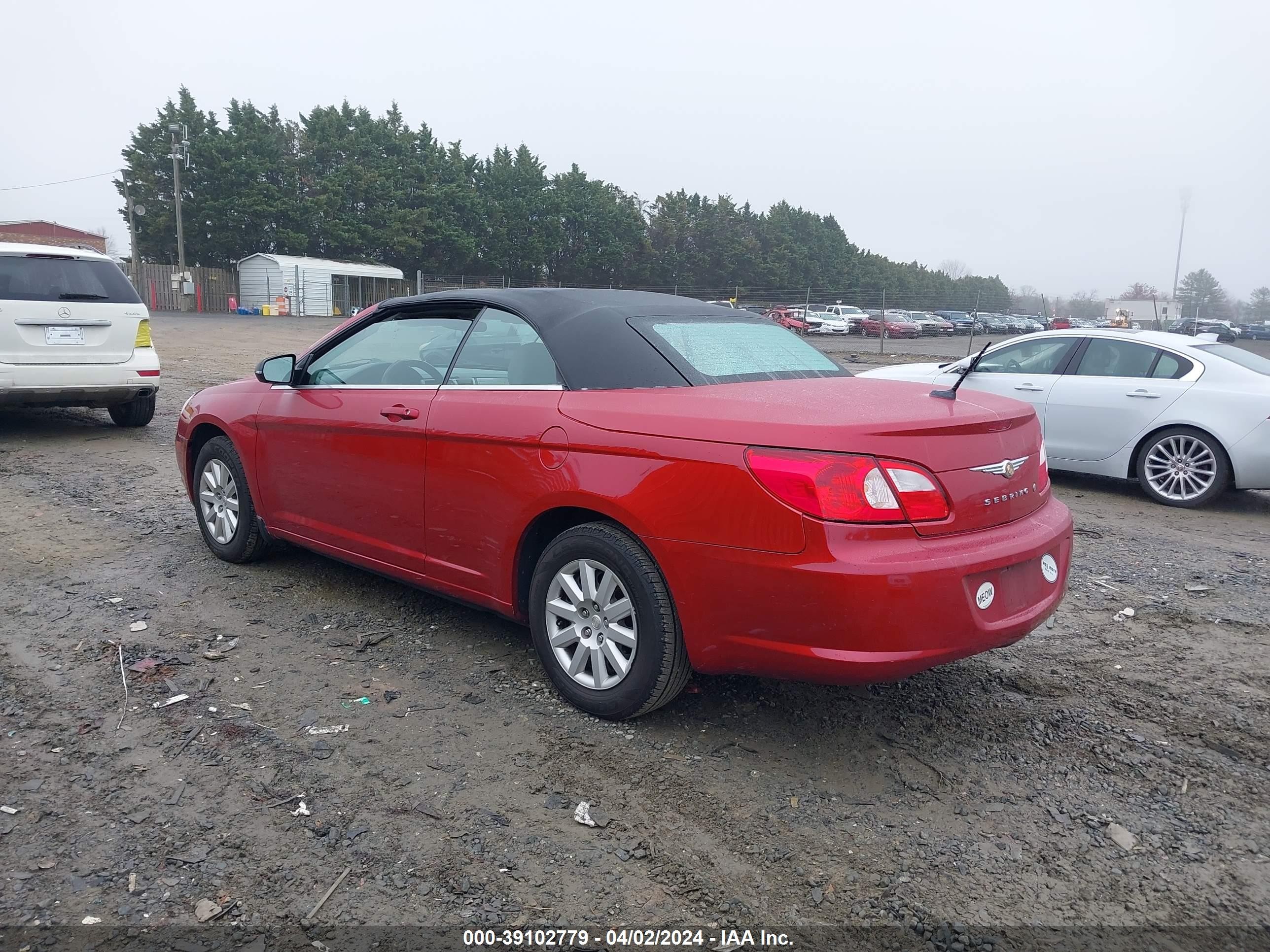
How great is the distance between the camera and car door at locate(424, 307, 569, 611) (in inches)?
140

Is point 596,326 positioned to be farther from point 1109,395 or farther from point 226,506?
point 1109,395

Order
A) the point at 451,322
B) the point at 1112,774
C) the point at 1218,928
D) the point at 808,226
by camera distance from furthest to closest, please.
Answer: the point at 808,226, the point at 451,322, the point at 1112,774, the point at 1218,928

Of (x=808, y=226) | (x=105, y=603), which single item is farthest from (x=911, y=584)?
(x=808, y=226)

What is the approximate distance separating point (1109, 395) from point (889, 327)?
35507 millimetres

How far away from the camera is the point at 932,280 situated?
10225 centimetres

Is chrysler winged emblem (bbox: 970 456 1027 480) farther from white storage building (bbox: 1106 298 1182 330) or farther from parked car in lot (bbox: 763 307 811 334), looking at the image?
parked car in lot (bbox: 763 307 811 334)

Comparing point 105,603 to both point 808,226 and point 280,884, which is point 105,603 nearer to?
point 280,884

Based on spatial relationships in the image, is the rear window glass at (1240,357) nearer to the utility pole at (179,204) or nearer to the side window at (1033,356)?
the side window at (1033,356)

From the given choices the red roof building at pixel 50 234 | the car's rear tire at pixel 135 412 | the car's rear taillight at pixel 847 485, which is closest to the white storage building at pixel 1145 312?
the car's rear tire at pixel 135 412

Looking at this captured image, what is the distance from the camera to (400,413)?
4.11m

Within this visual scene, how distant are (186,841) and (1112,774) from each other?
2913mm

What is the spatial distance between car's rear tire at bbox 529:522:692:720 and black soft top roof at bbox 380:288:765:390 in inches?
23.1

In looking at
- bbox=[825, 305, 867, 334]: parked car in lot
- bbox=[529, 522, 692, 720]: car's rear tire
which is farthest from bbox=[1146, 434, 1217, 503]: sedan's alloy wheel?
bbox=[825, 305, 867, 334]: parked car in lot

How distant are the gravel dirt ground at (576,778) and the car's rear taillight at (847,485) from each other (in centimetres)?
92
